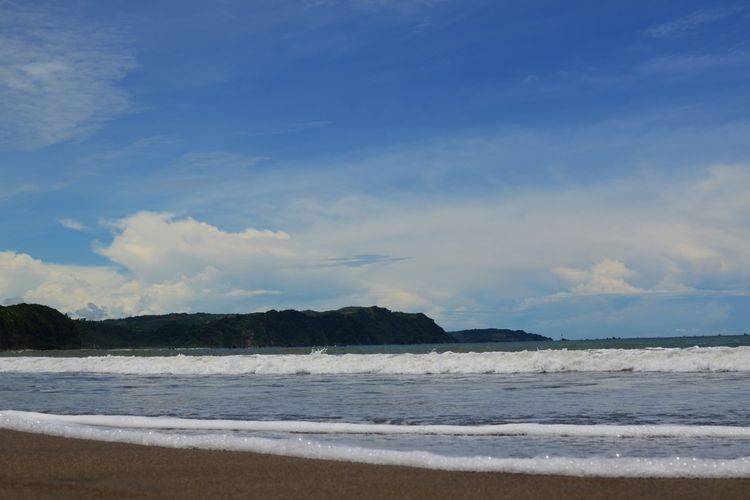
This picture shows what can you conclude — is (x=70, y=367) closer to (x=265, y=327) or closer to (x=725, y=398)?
(x=725, y=398)

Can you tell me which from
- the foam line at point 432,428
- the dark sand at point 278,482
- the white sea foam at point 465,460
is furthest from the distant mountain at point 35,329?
the dark sand at point 278,482

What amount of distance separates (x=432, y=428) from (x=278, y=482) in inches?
147

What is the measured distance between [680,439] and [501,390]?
7.76 metres

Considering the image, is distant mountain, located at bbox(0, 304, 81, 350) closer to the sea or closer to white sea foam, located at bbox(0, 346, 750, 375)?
white sea foam, located at bbox(0, 346, 750, 375)

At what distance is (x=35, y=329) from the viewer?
4680 inches

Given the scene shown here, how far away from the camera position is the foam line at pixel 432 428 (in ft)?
27.7

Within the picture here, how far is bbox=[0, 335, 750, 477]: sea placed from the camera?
6876mm

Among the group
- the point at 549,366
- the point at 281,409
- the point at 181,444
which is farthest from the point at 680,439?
the point at 549,366

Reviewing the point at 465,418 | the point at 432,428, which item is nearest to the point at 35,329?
the point at 465,418

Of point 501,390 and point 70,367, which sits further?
point 70,367

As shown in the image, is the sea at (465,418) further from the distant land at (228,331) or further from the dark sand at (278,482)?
the distant land at (228,331)

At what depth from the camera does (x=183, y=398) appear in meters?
15.0

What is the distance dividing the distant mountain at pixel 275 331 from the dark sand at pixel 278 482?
457 ft

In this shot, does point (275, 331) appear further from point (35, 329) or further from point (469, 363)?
point (469, 363)
